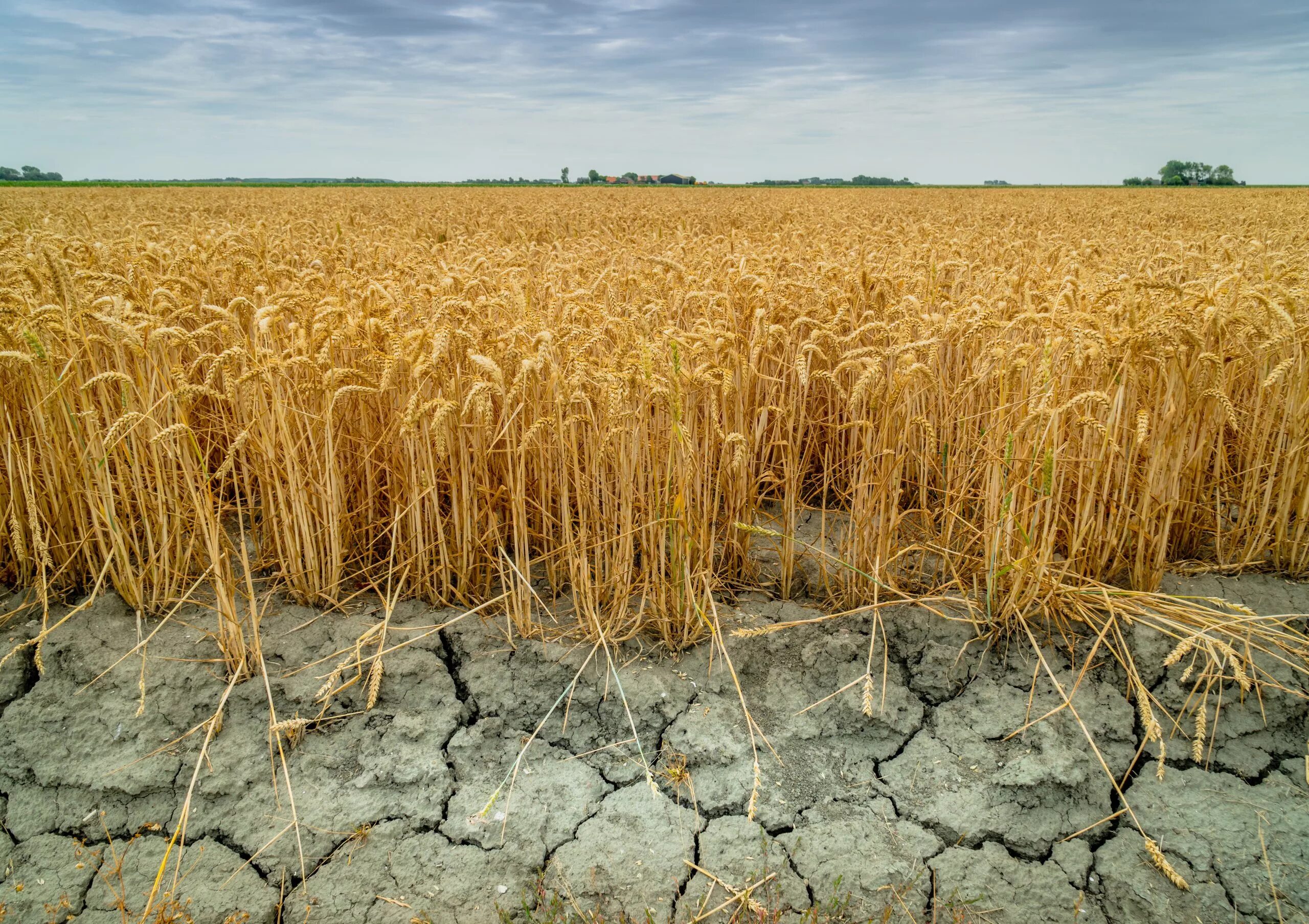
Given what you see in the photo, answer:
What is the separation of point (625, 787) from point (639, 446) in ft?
3.29

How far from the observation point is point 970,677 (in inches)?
95.3

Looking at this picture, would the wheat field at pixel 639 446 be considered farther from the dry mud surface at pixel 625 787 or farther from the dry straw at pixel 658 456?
the dry mud surface at pixel 625 787

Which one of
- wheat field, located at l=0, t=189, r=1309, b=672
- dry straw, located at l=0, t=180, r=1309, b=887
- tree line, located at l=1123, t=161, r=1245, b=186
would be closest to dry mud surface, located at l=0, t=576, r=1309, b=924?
dry straw, located at l=0, t=180, r=1309, b=887

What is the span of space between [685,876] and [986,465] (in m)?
1.67

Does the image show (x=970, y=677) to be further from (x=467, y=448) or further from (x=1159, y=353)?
(x=467, y=448)

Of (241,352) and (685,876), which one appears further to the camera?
(241,352)

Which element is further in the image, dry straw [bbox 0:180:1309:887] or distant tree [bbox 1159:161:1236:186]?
distant tree [bbox 1159:161:1236:186]

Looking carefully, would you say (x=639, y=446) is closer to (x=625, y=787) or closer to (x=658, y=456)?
(x=658, y=456)

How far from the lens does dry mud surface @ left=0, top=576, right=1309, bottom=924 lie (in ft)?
5.98

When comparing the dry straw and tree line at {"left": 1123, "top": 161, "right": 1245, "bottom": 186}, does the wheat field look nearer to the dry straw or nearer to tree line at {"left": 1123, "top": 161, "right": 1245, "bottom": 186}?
the dry straw

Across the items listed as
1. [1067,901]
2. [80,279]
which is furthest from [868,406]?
[80,279]

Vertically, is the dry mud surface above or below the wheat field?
below

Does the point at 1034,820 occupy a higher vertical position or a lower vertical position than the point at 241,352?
lower

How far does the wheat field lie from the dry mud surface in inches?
8.6
